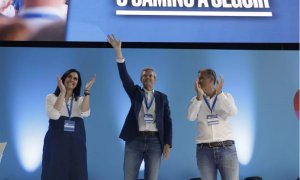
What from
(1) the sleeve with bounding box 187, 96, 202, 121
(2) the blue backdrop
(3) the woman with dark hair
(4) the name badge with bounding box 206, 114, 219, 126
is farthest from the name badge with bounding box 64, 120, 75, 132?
(2) the blue backdrop

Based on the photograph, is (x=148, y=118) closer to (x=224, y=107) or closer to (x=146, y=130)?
(x=146, y=130)

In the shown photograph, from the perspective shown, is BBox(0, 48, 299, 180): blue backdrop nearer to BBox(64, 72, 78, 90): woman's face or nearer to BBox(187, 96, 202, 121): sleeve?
BBox(64, 72, 78, 90): woman's face

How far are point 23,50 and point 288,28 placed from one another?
3085mm

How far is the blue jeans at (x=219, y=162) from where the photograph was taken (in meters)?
2.51

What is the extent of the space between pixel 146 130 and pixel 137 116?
→ 0.43ft

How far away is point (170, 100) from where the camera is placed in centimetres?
443

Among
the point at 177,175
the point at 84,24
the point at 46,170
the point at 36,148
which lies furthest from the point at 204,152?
the point at 36,148

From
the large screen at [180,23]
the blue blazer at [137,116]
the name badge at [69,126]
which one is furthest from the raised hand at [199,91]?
the large screen at [180,23]

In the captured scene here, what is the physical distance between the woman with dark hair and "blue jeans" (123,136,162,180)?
1.07 feet

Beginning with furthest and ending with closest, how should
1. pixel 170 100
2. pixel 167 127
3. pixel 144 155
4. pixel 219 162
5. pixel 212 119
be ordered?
pixel 170 100 < pixel 167 127 < pixel 144 155 < pixel 212 119 < pixel 219 162

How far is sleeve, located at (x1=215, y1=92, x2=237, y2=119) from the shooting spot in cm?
267

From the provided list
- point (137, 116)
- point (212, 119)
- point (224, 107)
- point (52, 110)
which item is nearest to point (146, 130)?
point (137, 116)

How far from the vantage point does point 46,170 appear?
8.70 feet

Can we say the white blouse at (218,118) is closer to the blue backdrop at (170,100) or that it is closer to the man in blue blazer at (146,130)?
the man in blue blazer at (146,130)
